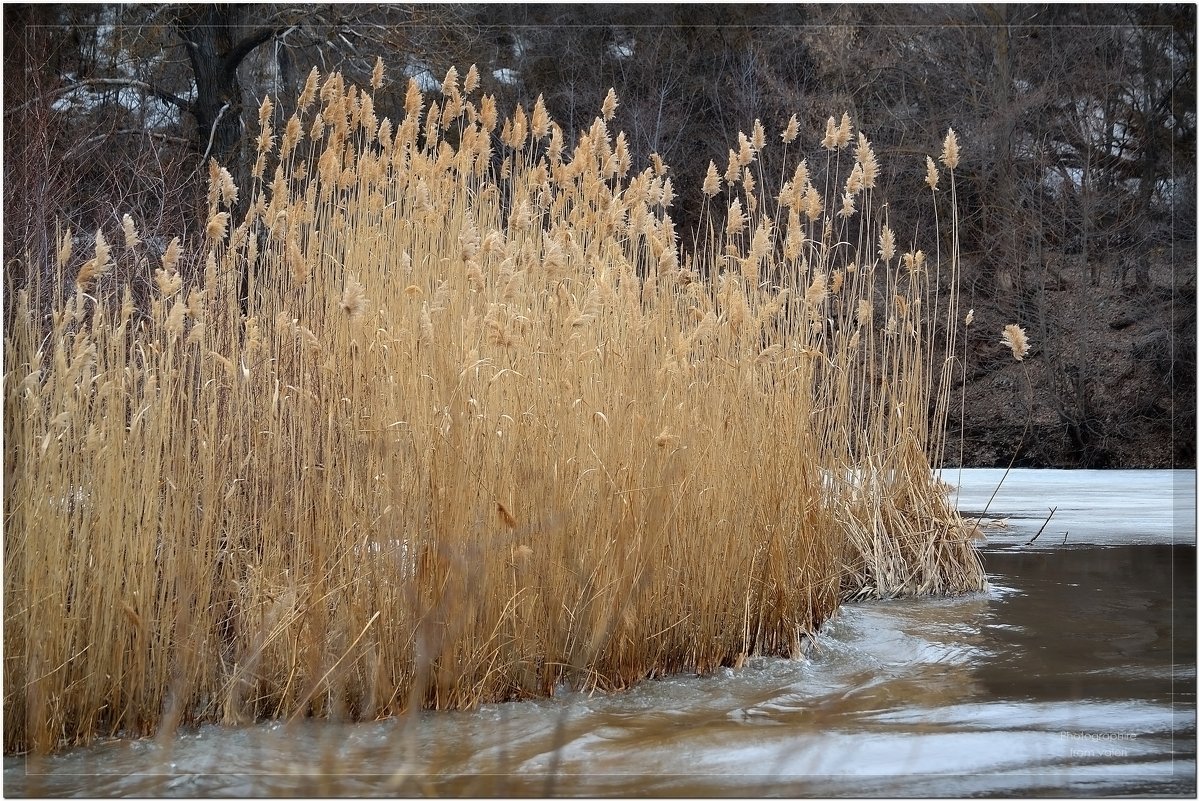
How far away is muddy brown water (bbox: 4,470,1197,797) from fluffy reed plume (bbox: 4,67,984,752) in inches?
3.2

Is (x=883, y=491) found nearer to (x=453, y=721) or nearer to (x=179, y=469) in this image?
(x=453, y=721)

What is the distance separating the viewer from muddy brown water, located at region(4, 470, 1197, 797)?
1800 mm

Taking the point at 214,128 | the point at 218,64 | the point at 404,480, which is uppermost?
the point at 218,64

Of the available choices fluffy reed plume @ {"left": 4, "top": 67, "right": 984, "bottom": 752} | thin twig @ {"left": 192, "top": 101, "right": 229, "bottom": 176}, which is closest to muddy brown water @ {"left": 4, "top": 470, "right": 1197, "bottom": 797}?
fluffy reed plume @ {"left": 4, "top": 67, "right": 984, "bottom": 752}

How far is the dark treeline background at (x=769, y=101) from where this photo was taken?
2.62m

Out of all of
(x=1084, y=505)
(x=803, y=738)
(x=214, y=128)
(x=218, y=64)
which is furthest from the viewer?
(x=1084, y=505)

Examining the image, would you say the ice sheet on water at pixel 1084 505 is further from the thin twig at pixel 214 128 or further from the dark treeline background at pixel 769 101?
the thin twig at pixel 214 128

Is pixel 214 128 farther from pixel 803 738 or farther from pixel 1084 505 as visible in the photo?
pixel 1084 505

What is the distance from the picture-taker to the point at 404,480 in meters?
2.03

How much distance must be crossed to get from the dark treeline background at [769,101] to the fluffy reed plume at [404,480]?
0.35m

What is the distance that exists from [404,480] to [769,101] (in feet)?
5.63

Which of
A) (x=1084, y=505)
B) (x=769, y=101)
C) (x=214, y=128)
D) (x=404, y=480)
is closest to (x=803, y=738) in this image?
(x=404, y=480)

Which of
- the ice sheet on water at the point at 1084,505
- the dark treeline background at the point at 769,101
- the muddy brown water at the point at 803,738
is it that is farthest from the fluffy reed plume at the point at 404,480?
the ice sheet on water at the point at 1084,505

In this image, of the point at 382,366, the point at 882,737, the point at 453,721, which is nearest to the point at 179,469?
the point at 382,366
